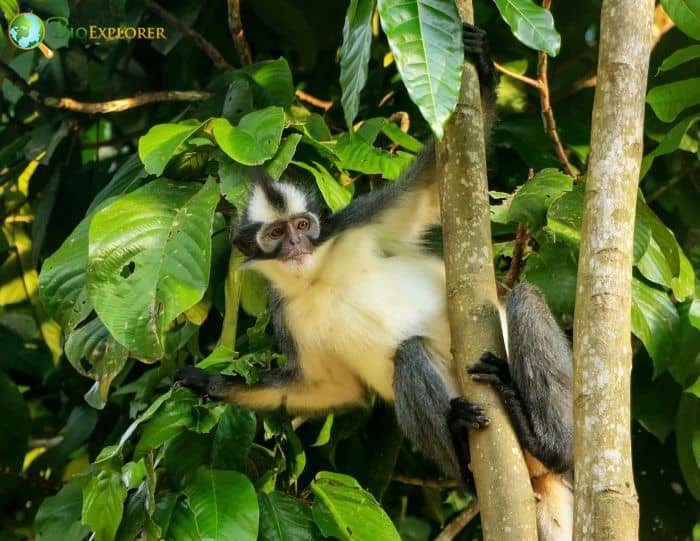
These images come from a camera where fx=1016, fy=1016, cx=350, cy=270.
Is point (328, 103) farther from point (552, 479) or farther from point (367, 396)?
point (552, 479)

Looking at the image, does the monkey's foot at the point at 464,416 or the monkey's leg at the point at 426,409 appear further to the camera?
the monkey's leg at the point at 426,409

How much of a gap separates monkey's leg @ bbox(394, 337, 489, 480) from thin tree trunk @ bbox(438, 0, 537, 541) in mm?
575

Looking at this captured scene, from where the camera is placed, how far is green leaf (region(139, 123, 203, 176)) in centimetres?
414

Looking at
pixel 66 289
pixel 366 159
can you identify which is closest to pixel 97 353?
pixel 66 289

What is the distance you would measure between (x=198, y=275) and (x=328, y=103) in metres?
2.59

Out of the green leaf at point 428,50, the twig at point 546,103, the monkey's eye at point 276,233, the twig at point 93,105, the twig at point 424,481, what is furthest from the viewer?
the twig at point 424,481

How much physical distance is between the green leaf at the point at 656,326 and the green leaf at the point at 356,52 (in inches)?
69.7

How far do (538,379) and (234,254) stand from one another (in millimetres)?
1724

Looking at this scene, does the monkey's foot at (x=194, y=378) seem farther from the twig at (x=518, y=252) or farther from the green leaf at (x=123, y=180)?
the twig at (x=518, y=252)

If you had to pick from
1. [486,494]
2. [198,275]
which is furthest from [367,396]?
[486,494]

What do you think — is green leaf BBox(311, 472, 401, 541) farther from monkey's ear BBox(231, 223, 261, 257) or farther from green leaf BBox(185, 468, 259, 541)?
monkey's ear BBox(231, 223, 261, 257)

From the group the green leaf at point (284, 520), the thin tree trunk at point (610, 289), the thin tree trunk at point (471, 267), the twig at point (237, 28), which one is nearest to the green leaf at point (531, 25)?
the thin tree trunk at point (610, 289)

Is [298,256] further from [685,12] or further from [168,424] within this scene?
[685,12]

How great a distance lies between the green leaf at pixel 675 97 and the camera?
4.34m
